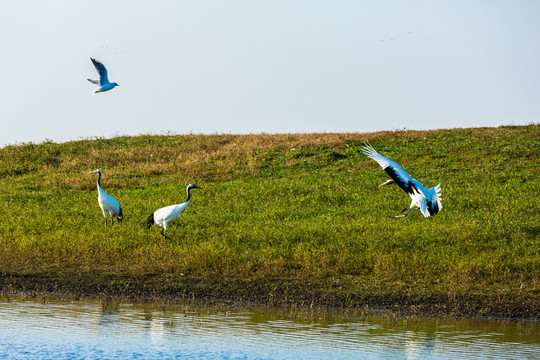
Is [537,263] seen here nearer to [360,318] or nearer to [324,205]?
[360,318]

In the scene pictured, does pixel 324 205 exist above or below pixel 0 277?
above

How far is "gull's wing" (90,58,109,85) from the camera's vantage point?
15461mm

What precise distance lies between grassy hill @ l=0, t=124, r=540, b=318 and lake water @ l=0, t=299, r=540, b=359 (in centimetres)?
95

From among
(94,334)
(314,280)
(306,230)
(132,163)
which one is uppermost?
(132,163)

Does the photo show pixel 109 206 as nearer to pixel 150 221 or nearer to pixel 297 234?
pixel 150 221

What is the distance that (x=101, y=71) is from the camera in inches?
614

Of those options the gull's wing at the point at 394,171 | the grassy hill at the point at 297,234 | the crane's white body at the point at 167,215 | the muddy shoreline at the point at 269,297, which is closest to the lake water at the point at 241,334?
the muddy shoreline at the point at 269,297

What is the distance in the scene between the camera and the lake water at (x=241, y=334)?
8.69m

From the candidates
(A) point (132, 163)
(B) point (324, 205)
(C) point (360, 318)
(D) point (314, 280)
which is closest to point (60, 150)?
(A) point (132, 163)

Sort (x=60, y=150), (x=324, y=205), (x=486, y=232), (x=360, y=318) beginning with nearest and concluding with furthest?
(x=360, y=318) < (x=486, y=232) < (x=324, y=205) < (x=60, y=150)

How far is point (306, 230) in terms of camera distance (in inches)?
616

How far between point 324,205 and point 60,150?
1795cm

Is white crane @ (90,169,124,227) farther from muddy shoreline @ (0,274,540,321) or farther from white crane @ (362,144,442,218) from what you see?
white crane @ (362,144,442,218)

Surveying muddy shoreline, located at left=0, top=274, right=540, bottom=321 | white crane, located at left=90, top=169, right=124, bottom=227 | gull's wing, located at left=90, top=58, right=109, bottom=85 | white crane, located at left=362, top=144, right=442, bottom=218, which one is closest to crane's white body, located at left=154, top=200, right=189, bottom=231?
white crane, located at left=90, top=169, right=124, bottom=227
